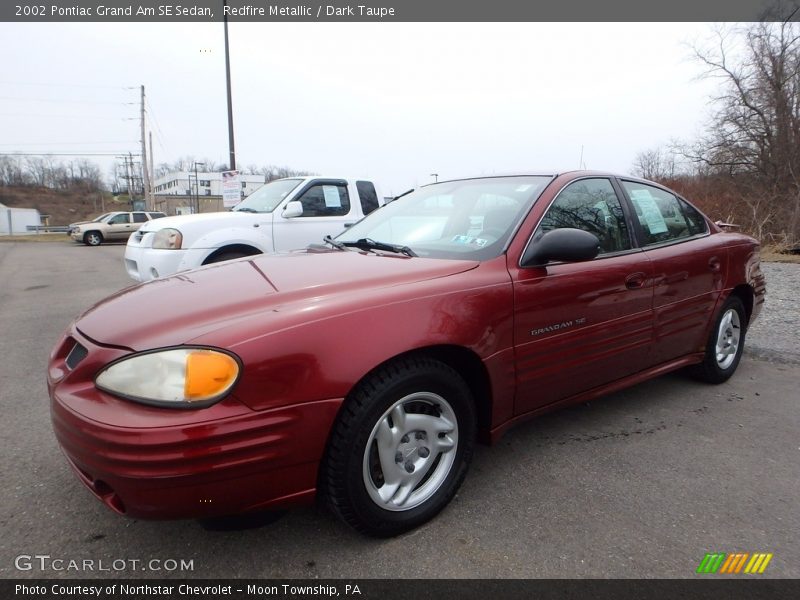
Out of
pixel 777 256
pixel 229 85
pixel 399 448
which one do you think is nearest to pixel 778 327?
pixel 399 448

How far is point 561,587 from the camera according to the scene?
69.8 inches

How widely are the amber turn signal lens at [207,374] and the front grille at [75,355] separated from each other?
0.56 m

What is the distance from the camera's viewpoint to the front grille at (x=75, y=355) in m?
1.91

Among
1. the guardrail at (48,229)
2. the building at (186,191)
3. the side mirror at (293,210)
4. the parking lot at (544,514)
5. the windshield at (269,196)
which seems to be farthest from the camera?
the building at (186,191)

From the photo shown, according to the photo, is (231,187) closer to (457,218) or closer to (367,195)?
(367,195)

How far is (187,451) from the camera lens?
60.7 inches

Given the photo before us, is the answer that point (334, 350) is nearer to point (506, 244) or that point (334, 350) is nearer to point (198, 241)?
point (506, 244)

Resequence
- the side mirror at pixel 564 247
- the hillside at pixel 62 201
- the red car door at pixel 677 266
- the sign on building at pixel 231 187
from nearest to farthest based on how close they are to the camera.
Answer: the side mirror at pixel 564 247, the red car door at pixel 677 266, the sign on building at pixel 231 187, the hillside at pixel 62 201

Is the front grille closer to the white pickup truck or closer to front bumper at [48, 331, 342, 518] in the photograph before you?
front bumper at [48, 331, 342, 518]

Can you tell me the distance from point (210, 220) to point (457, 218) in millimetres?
3835

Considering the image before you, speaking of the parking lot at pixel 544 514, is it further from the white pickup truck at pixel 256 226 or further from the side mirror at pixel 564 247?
the white pickup truck at pixel 256 226

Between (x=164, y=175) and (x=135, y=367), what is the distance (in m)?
88.6

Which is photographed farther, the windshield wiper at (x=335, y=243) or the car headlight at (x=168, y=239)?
the car headlight at (x=168, y=239)

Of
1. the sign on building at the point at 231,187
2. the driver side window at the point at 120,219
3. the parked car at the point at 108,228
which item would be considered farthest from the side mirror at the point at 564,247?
the driver side window at the point at 120,219
